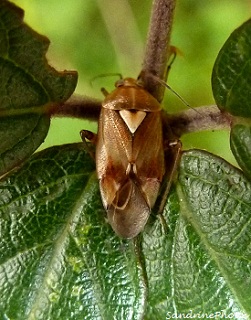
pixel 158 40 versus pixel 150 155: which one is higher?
pixel 158 40

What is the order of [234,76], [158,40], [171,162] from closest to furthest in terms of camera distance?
[234,76] → [158,40] → [171,162]

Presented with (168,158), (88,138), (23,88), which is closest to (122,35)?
(88,138)

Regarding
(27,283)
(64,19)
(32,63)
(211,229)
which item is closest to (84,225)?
(27,283)

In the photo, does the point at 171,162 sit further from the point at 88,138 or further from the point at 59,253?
the point at 59,253

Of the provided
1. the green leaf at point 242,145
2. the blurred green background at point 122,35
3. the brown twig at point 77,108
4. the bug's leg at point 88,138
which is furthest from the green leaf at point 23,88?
the blurred green background at point 122,35

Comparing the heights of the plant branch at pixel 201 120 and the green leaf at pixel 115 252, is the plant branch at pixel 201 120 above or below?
above

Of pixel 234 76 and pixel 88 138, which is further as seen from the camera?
pixel 88 138

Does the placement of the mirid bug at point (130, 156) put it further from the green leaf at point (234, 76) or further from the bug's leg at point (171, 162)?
the green leaf at point (234, 76)

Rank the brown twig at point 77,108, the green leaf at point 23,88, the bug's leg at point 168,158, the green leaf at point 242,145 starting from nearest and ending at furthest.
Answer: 1. the green leaf at point 23,88
2. the green leaf at point 242,145
3. the brown twig at point 77,108
4. the bug's leg at point 168,158
